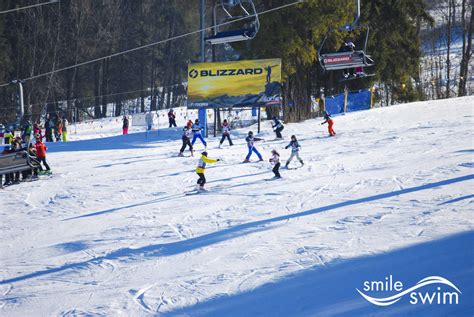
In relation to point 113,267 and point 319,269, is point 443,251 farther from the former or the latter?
point 113,267

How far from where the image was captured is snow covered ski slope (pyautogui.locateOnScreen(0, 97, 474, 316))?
9922mm

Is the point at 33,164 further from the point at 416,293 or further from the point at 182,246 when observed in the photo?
the point at 416,293

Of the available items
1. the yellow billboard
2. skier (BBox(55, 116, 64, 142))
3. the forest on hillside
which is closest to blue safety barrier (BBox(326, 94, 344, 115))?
the forest on hillside

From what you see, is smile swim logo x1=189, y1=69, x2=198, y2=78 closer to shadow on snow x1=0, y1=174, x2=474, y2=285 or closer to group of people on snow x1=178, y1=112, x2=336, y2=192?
group of people on snow x1=178, y1=112, x2=336, y2=192

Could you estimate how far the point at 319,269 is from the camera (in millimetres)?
10672

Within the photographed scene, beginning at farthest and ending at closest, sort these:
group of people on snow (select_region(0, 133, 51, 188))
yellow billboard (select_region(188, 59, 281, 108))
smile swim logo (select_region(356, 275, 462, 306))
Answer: yellow billboard (select_region(188, 59, 281, 108))
group of people on snow (select_region(0, 133, 51, 188))
smile swim logo (select_region(356, 275, 462, 306))

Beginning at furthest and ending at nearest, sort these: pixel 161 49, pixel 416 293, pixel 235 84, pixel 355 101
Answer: pixel 161 49 < pixel 355 101 < pixel 235 84 < pixel 416 293

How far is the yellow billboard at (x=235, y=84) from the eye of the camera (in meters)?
30.1

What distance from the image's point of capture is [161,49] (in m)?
61.8

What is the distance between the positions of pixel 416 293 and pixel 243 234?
16.1 feet

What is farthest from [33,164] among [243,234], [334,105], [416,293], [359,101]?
[359,101]

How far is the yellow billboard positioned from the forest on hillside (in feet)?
11.4

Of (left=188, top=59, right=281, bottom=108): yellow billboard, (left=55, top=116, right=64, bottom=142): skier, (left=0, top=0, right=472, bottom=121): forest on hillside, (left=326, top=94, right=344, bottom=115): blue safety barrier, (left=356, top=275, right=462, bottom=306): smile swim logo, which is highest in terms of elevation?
(left=0, top=0, right=472, bottom=121): forest on hillside

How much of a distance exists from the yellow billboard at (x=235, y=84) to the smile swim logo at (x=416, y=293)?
20.8 m
